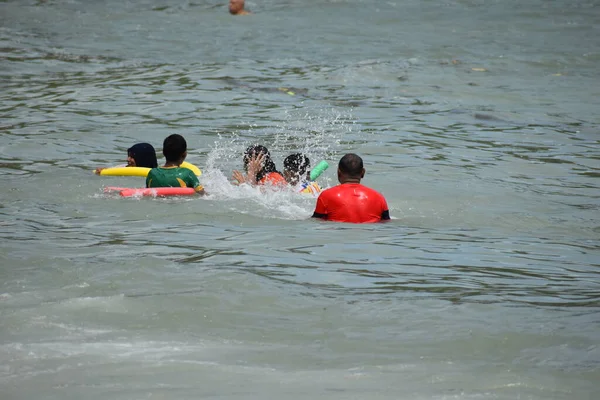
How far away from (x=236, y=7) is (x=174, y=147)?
2114cm

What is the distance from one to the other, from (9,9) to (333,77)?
51.8 ft

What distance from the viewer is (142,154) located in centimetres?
1095

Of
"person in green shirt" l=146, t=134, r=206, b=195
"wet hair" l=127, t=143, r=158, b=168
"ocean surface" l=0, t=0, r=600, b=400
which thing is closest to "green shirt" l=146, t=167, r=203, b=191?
"person in green shirt" l=146, t=134, r=206, b=195

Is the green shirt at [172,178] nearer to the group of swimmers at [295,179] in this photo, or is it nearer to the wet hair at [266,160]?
the group of swimmers at [295,179]

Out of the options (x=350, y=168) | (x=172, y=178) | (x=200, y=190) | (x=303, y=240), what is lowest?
(x=303, y=240)

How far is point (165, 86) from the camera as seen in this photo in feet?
62.9

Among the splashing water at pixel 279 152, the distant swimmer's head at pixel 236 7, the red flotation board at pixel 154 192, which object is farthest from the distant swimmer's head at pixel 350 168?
the distant swimmer's head at pixel 236 7

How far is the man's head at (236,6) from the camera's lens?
30125mm

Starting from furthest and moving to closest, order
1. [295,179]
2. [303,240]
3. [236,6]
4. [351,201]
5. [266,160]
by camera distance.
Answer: [236,6]
[266,160]
[295,179]
[351,201]
[303,240]

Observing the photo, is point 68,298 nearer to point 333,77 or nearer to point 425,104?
point 425,104

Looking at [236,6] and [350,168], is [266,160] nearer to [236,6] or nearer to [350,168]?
[350,168]

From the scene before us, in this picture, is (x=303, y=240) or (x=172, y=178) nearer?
(x=303, y=240)

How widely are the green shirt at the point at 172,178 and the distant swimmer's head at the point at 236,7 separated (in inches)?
826

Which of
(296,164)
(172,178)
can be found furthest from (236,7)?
(172,178)
